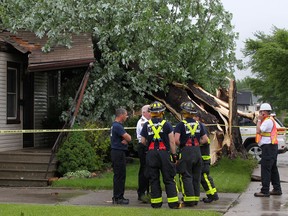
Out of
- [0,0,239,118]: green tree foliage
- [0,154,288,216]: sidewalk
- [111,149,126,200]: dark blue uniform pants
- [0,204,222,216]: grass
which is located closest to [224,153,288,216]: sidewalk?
[0,154,288,216]: sidewalk

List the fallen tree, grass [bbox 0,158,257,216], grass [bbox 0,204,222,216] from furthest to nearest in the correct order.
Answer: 1. the fallen tree
2. grass [bbox 0,158,257,216]
3. grass [bbox 0,204,222,216]

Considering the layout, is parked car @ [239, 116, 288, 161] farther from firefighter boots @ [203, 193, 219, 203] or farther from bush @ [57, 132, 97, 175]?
firefighter boots @ [203, 193, 219, 203]

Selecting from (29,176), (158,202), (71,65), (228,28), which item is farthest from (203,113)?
(158,202)

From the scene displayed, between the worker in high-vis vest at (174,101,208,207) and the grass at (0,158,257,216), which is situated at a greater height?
the worker in high-vis vest at (174,101,208,207)

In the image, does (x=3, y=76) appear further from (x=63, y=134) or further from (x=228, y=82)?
(x=228, y=82)

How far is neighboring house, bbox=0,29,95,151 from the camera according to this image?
1434cm

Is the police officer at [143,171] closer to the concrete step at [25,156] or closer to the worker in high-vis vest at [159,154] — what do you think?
the worker in high-vis vest at [159,154]

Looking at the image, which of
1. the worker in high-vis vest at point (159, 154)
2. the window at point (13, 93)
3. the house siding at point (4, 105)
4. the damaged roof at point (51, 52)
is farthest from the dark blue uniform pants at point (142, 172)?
the window at point (13, 93)

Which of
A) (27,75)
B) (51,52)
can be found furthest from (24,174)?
(27,75)

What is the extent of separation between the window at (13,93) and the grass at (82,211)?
5.88 meters

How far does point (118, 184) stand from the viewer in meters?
10.7

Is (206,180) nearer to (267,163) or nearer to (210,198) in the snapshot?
(210,198)

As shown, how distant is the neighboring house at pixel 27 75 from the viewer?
14344mm

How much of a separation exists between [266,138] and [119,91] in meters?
5.42
